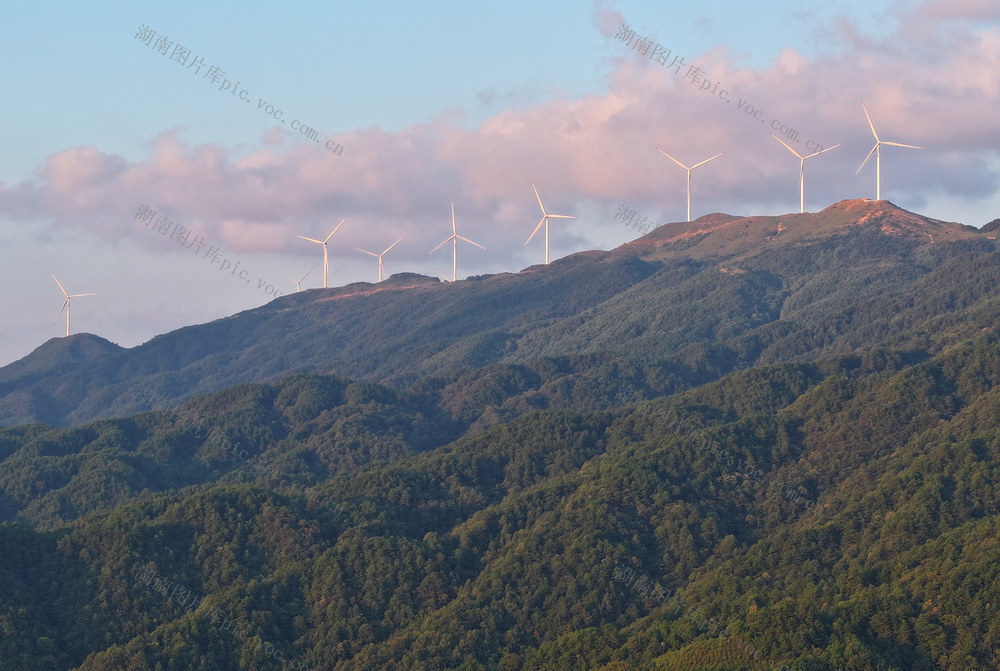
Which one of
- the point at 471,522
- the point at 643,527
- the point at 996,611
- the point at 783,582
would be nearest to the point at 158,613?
the point at 471,522

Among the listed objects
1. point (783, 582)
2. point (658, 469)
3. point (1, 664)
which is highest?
point (658, 469)

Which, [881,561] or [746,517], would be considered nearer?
[881,561]

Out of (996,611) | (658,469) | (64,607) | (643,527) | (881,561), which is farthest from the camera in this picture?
(658,469)

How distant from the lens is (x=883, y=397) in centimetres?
19200

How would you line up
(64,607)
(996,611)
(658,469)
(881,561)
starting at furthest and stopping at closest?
(658,469) → (64,607) → (881,561) → (996,611)

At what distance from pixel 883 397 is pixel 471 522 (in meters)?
57.2

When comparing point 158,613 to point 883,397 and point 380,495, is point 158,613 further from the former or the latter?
point 883,397

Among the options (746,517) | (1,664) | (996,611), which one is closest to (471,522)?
(746,517)

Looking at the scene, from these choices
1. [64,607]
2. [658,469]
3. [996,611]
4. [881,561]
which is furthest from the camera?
[658,469]

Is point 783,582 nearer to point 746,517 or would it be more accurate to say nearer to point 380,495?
point 746,517

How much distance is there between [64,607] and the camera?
156875mm

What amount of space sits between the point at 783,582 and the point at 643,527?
2665 cm

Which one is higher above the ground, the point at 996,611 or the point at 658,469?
the point at 658,469

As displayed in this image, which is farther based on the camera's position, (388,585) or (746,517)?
(746,517)
